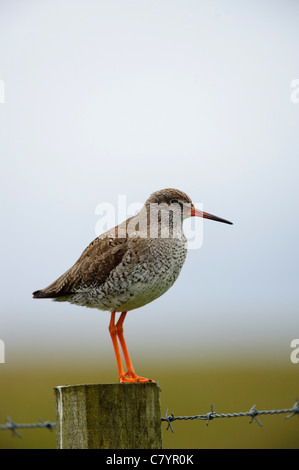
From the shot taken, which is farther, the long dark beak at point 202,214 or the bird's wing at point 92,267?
the long dark beak at point 202,214

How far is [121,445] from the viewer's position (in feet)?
12.7

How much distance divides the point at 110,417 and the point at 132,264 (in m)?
2.24

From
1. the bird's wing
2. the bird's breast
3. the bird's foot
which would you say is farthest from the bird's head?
the bird's foot

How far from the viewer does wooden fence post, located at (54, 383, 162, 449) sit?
3879 millimetres

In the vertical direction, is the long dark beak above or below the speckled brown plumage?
above

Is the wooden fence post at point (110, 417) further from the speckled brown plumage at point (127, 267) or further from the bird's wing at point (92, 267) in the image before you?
the bird's wing at point (92, 267)

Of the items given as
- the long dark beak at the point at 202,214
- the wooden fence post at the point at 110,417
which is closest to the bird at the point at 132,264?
the long dark beak at the point at 202,214

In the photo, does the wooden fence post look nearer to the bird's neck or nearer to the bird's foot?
the bird's foot

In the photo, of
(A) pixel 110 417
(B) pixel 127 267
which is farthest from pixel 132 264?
(A) pixel 110 417

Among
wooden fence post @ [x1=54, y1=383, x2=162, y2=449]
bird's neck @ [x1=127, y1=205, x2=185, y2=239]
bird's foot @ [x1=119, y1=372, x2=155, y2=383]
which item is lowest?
wooden fence post @ [x1=54, y1=383, x2=162, y2=449]

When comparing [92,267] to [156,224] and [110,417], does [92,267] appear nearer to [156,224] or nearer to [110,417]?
[156,224]

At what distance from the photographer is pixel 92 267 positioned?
625 cm

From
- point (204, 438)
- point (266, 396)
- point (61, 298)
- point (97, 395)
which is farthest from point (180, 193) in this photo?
point (266, 396)

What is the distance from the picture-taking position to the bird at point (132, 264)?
5.96m
